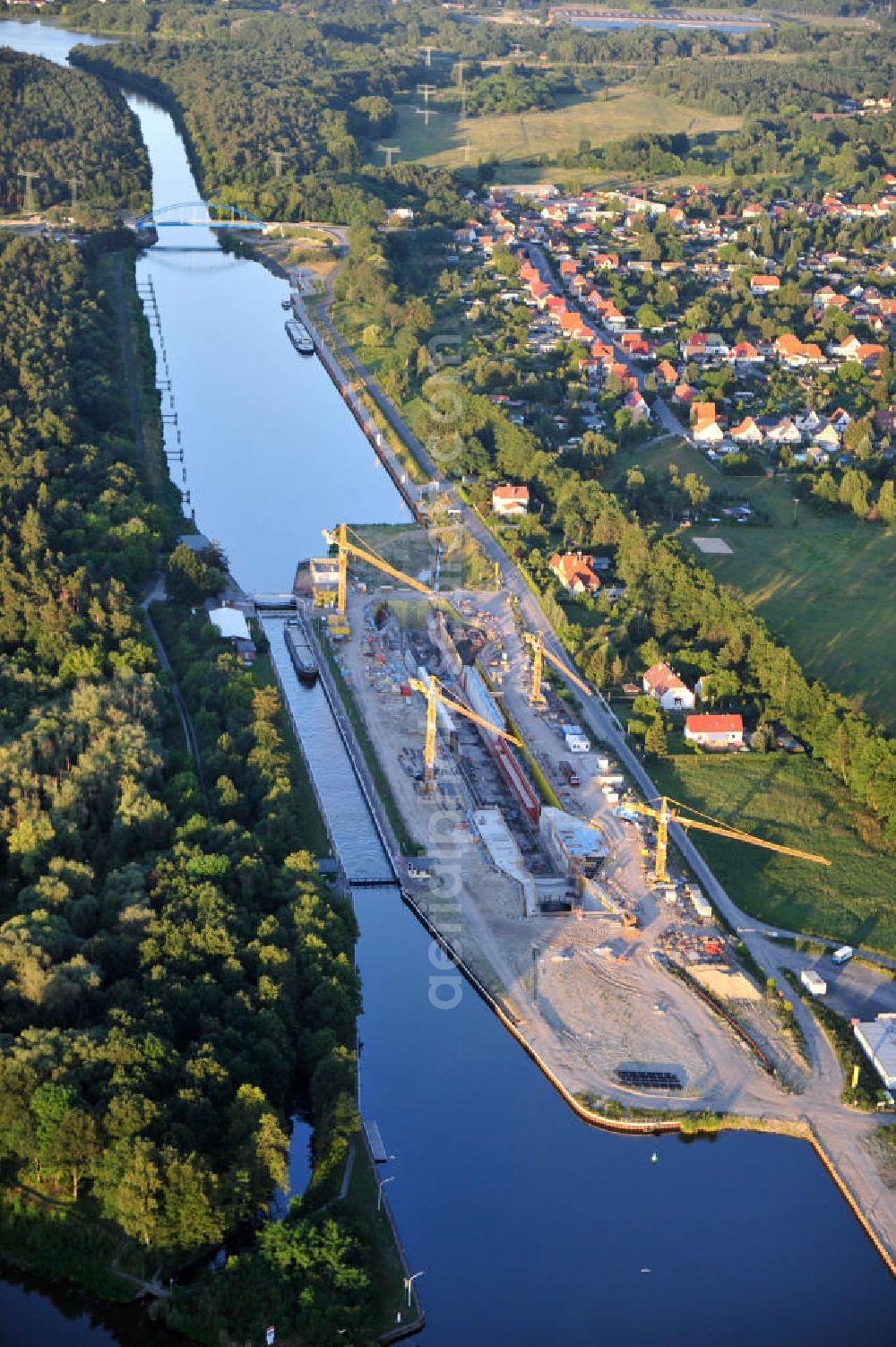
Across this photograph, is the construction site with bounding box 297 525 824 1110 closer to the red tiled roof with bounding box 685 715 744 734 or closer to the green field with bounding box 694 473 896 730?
the red tiled roof with bounding box 685 715 744 734

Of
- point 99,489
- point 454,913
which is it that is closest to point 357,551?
point 99,489

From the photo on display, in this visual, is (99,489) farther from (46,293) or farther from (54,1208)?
(54,1208)

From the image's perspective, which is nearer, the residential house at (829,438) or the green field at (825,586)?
the green field at (825,586)

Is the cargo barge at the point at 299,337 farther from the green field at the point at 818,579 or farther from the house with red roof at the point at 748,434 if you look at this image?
the house with red roof at the point at 748,434

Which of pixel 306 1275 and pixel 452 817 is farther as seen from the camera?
pixel 452 817

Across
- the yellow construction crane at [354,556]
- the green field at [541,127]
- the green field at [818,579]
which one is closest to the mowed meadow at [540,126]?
the green field at [541,127]

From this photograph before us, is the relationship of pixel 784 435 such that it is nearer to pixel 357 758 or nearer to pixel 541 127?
pixel 357 758
